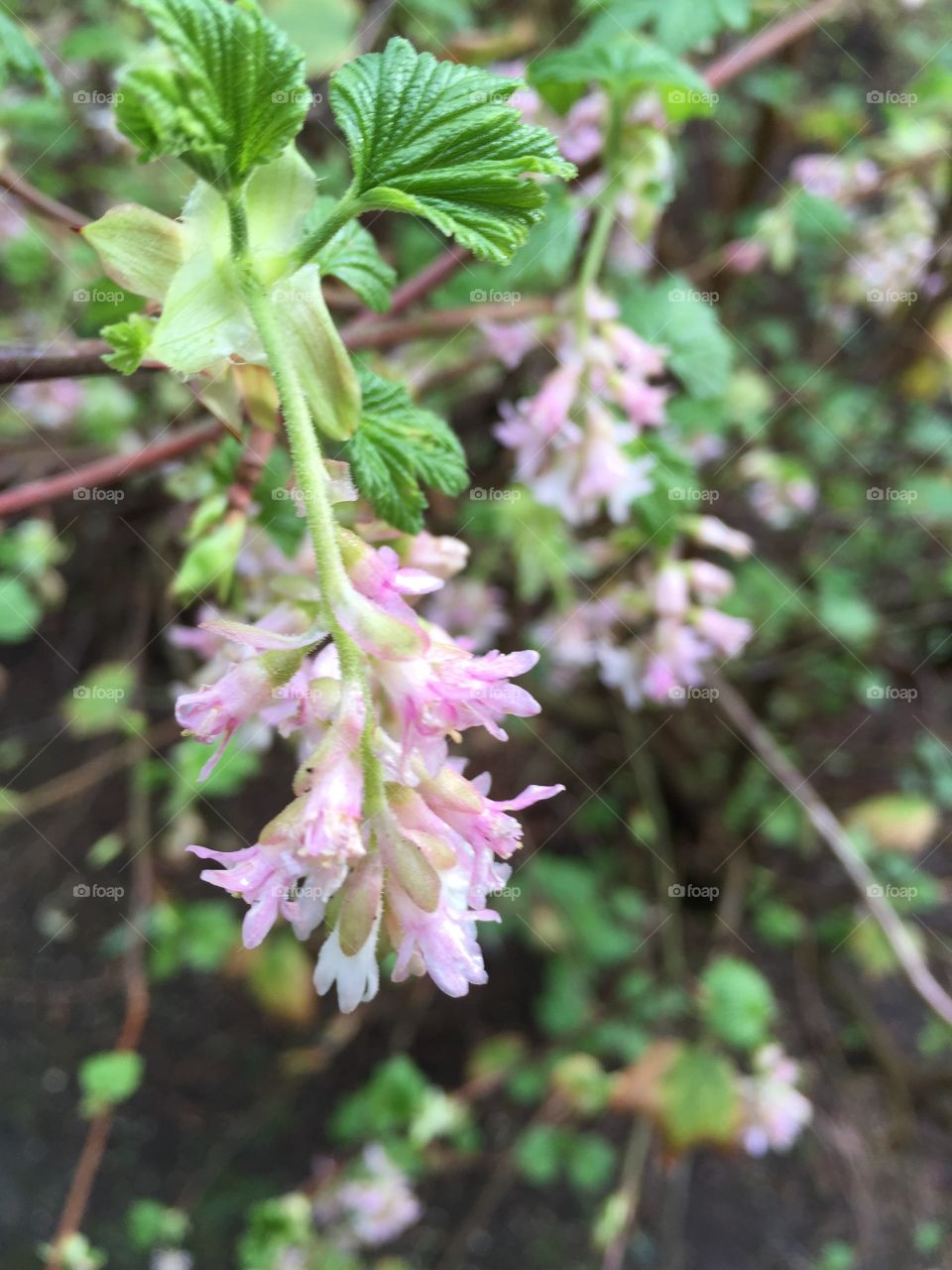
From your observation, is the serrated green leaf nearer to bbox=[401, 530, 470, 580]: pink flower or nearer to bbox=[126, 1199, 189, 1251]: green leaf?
bbox=[401, 530, 470, 580]: pink flower

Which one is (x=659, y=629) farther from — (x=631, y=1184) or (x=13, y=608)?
(x=631, y=1184)

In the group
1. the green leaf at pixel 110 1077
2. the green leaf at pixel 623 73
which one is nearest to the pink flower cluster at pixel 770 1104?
the green leaf at pixel 110 1077

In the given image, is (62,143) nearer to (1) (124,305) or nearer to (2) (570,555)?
(2) (570,555)

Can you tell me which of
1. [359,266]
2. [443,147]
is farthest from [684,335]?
[443,147]

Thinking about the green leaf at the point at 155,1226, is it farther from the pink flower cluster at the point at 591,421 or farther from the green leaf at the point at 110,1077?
the pink flower cluster at the point at 591,421

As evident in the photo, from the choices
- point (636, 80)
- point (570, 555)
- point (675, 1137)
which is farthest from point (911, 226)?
point (675, 1137)

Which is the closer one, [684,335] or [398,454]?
[398,454]
